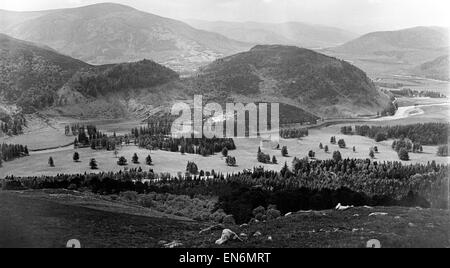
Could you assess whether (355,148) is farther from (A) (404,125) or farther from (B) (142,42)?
(B) (142,42)

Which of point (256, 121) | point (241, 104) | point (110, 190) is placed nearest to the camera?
point (110, 190)

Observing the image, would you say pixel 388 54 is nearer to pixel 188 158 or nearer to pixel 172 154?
pixel 172 154

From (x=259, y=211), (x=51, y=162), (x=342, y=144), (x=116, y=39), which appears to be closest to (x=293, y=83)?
(x=342, y=144)

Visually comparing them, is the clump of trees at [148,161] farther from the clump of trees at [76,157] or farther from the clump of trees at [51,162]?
A: the clump of trees at [51,162]

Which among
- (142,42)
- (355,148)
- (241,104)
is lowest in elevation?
(355,148)

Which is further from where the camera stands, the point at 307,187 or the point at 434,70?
the point at 434,70

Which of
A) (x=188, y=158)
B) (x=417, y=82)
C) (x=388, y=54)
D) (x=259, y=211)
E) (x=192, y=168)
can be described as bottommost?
(x=192, y=168)
